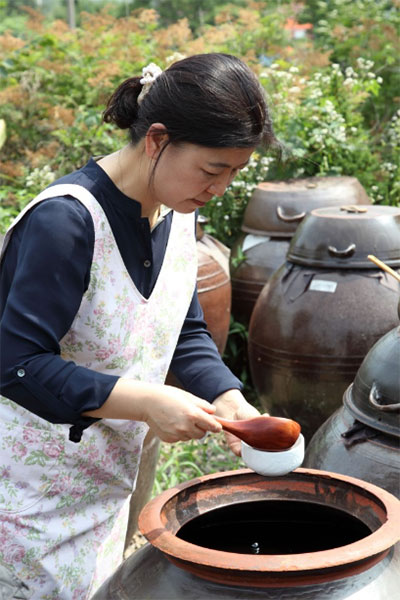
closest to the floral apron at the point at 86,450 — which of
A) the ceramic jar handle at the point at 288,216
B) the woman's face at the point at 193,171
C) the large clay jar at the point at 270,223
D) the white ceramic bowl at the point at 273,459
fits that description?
the woman's face at the point at 193,171

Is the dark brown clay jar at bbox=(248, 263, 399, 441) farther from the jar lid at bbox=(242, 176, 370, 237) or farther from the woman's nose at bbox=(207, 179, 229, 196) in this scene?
the woman's nose at bbox=(207, 179, 229, 196)

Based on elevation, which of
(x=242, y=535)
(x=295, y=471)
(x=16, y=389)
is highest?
(x=16, y=389)

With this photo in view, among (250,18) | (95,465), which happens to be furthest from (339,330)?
(250,18)

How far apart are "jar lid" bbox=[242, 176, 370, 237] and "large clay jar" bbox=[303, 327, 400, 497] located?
2.66 meters

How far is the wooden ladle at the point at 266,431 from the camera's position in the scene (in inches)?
66.6

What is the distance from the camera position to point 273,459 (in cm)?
172

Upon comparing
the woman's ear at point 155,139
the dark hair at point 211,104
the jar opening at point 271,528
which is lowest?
the jar opening at point 271,528

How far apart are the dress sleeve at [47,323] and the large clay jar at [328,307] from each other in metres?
2.43

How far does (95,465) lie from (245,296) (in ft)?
12.1

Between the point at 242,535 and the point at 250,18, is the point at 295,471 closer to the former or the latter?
the point at 242,535

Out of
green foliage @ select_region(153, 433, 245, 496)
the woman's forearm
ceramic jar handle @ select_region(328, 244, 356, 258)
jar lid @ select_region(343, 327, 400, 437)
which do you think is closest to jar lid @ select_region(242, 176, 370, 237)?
ceramic jar handle @ select_region(328, 244, 356, 258)

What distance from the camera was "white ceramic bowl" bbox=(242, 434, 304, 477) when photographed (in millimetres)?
1722

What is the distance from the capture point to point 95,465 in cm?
201

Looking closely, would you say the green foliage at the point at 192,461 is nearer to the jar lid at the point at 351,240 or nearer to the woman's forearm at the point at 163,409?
the jar lid at the point at 351,240
